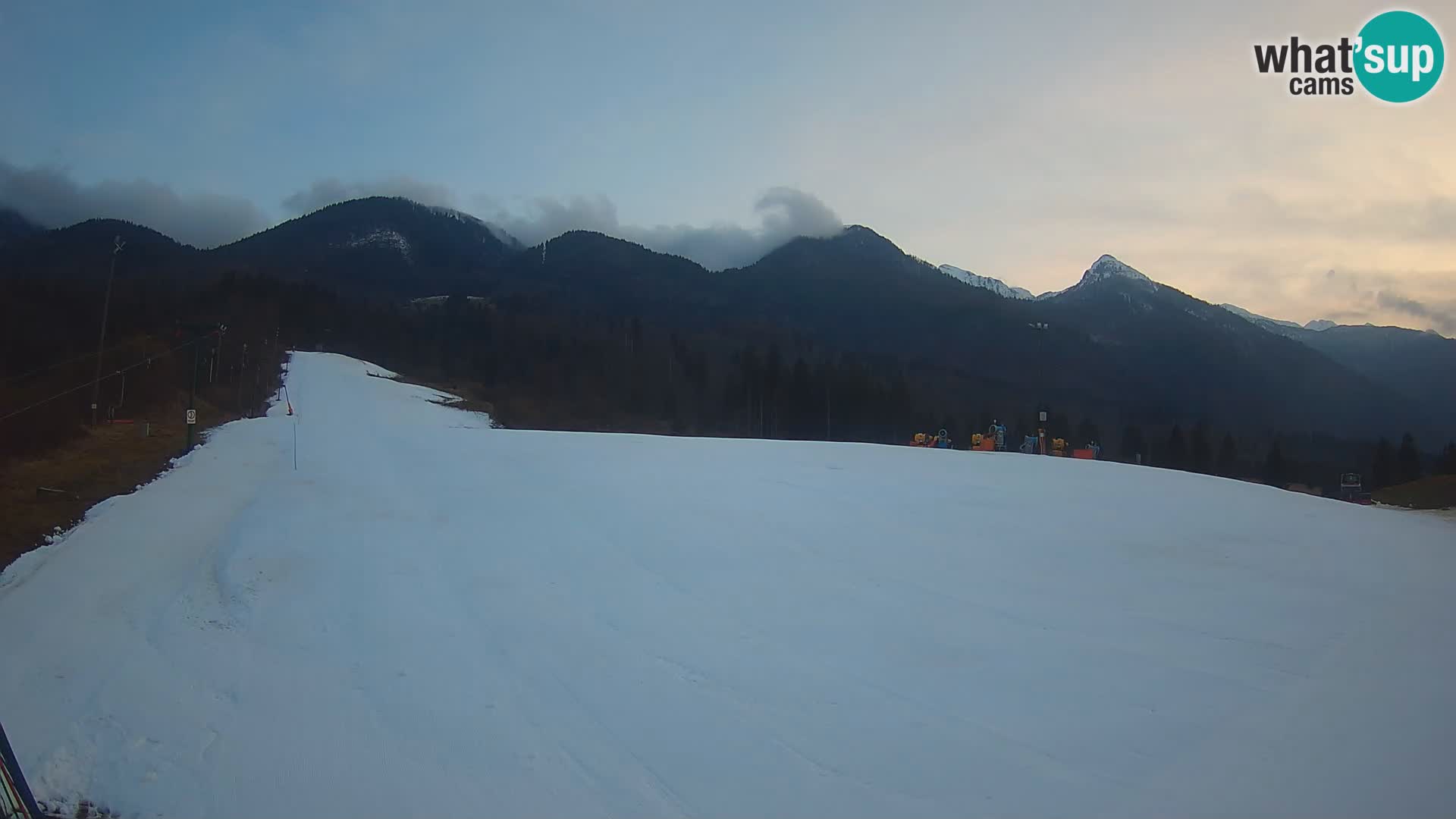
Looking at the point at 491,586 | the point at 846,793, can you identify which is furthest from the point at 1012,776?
the point at 491,586

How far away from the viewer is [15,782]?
4.34 meters

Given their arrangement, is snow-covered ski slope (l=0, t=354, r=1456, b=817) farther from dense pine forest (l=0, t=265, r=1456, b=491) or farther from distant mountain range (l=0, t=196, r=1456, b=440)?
distant mountain range (l=0, t=196, r=1456, b=440)

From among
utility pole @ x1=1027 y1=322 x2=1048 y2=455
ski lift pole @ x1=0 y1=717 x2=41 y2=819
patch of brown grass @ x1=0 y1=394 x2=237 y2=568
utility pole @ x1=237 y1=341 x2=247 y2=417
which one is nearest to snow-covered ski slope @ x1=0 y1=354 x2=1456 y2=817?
ski lift pole @ x1=0 y1=717 x2=41 y2=819

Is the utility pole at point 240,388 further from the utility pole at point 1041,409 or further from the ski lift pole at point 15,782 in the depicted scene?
the ski lift pole at point 15,782

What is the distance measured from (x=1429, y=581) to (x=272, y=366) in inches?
2533

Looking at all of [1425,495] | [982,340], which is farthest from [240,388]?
[982,340]

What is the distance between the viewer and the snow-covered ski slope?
16.3ft

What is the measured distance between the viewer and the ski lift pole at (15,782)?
14.2 ft

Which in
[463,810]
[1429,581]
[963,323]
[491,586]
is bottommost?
[463,810]

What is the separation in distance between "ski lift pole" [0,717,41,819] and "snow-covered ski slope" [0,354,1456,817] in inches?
17.8

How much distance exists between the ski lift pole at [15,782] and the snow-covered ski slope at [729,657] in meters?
0.45

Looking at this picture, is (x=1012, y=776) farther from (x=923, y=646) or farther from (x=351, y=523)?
(x=351, y=523)

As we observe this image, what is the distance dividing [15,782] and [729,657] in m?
4.59

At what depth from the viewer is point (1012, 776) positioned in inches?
198
